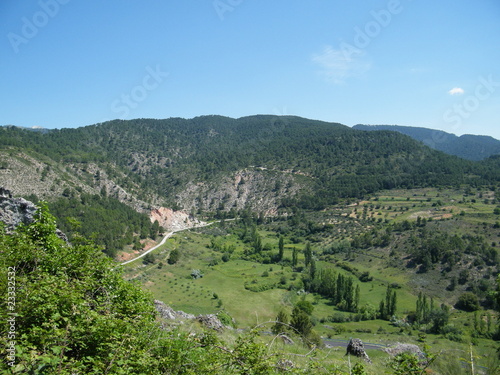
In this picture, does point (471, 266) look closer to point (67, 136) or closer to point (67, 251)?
point (67, 251)

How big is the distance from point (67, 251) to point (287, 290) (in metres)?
59.7

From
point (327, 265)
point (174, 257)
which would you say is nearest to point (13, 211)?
point (174, 257)

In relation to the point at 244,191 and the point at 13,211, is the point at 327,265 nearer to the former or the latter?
the point at 13,211

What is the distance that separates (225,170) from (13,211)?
497ft

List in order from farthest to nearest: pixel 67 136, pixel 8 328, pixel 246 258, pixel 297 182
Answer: pixel 67 136 → pixel 297 182 → pixel 246 258 → pixel 8 328

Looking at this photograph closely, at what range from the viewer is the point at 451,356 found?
7.46m

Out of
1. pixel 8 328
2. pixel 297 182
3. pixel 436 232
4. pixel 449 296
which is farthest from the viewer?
pixel 297 182

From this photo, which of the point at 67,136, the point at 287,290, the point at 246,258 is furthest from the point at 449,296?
the point at 67,136

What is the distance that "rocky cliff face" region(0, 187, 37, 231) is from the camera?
18.1 m

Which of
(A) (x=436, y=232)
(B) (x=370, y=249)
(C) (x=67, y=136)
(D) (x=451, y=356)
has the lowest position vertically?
(B) (x=370, y=249)

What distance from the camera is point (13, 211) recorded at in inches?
725

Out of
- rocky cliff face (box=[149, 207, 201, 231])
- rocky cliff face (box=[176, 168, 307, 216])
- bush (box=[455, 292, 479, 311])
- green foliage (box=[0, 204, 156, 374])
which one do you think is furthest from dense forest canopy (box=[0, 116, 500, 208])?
green foliage (box=[0, 204, 156, 374])

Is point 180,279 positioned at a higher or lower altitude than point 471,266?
lower

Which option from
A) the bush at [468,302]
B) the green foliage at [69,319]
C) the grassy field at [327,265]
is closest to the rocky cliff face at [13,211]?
the green foliage at [69,319]
